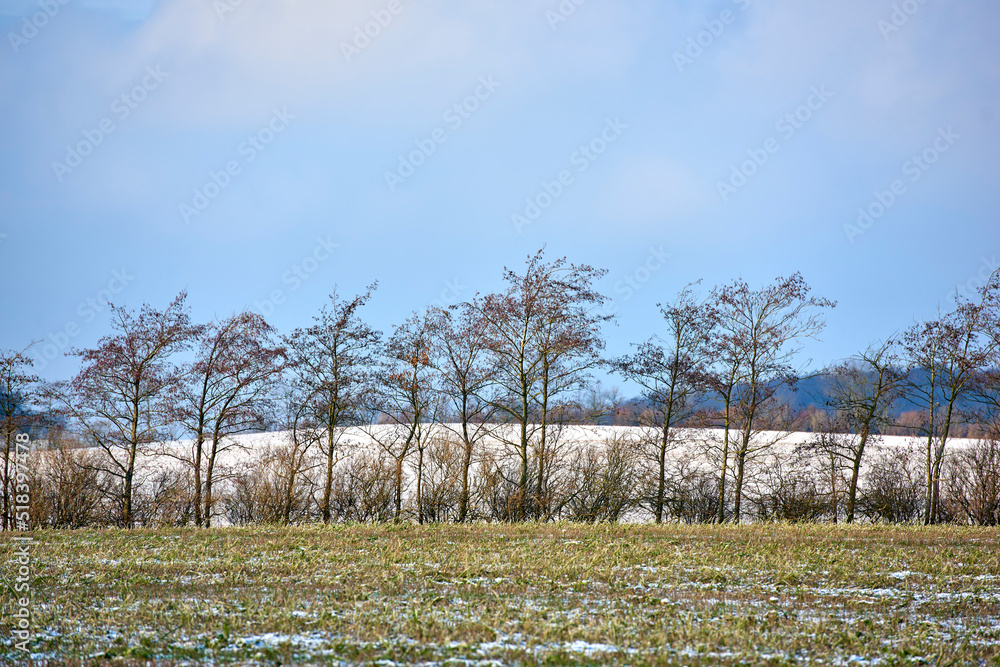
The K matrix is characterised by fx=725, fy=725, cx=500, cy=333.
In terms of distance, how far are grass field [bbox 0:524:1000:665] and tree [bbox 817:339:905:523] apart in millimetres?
12013

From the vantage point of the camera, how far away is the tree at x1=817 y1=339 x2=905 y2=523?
2625cm

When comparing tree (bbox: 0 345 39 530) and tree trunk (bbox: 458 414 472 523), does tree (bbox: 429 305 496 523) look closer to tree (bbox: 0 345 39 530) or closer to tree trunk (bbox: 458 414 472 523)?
tree trunk (bbox: 458 414 472 523)

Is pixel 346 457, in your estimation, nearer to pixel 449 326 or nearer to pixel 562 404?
pixel 449 326

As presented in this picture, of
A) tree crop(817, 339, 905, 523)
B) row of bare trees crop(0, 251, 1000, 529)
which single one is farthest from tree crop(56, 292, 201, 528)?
tree crop(817, 339, 905, 523)

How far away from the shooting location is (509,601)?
8.66 metres

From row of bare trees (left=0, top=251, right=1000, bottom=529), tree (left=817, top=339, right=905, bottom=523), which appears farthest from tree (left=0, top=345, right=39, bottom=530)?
tree (left=817, top=339, right=905, bottom=523)

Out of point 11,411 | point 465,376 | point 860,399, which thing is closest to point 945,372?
point 860,399

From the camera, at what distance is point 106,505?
24859 mm

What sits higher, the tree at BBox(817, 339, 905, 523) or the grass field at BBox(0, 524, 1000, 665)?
the tree at BBox(817, 339, 905, 523)

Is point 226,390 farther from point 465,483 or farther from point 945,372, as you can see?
point 945,372

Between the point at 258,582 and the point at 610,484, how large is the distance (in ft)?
60.6

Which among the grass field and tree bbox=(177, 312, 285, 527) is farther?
tree bbox=(177, 312, 285, 527)

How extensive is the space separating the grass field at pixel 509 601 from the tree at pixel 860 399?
12013 mm

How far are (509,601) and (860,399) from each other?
22.4 meters
